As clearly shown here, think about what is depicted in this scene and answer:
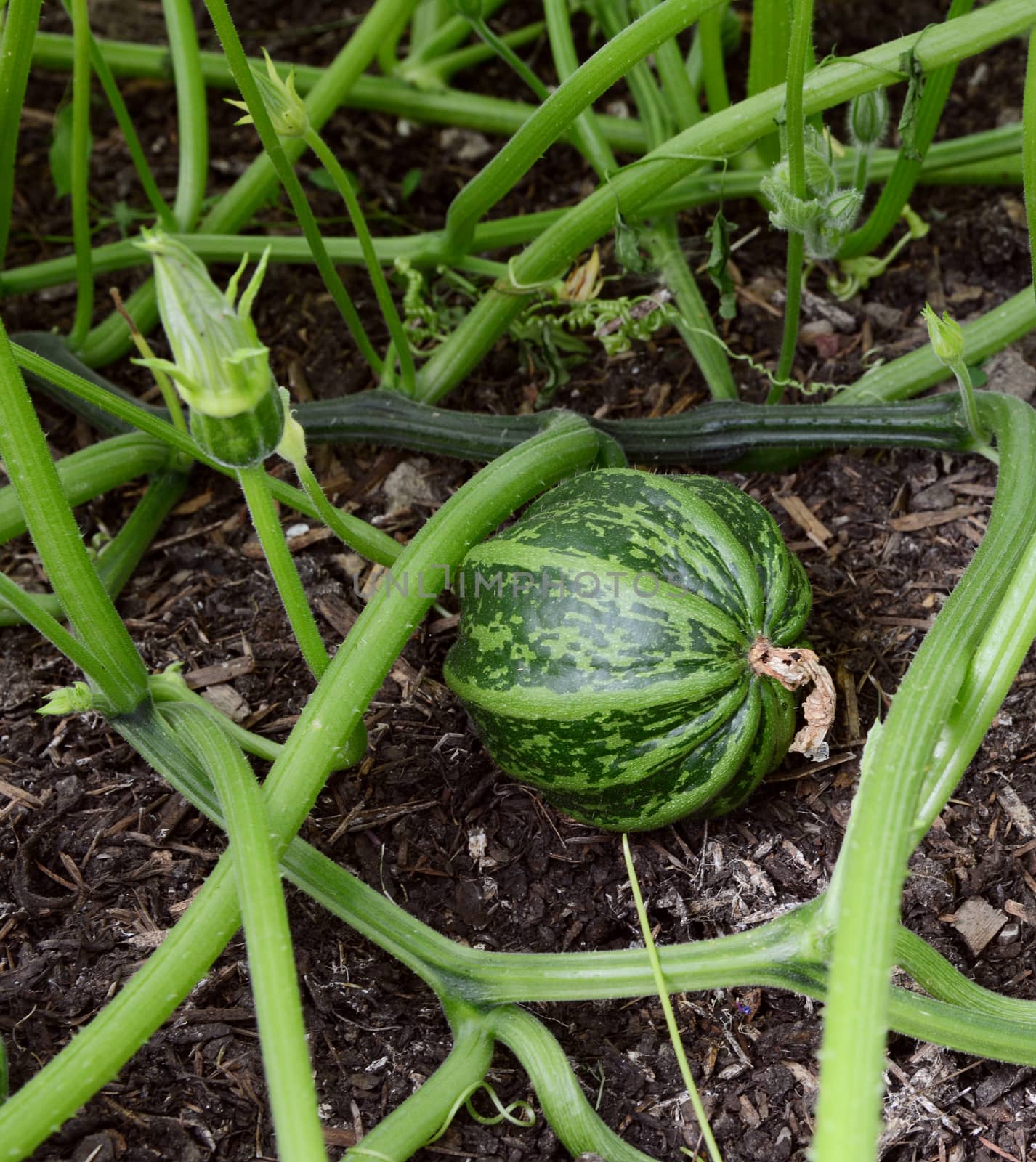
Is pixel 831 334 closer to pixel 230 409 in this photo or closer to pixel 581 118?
pixel 581 118

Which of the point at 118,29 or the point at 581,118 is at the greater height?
the point at 118,29

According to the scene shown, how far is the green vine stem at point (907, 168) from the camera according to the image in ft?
7.21

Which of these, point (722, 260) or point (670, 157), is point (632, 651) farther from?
point (670, 157)

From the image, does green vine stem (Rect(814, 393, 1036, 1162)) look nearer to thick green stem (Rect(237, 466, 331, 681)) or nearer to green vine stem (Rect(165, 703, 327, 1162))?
green vine stem (Rect(165, 703, 327, 1162))

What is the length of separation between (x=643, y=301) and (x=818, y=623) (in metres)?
0.83

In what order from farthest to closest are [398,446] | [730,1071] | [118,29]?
[118,29]
[398,446]
[730,1071]

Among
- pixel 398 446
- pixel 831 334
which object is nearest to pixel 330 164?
pixel 398 446

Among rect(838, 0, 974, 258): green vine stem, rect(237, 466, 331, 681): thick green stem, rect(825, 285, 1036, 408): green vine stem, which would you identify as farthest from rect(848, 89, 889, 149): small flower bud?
rect(237, 466, 331, 681): thick green stem

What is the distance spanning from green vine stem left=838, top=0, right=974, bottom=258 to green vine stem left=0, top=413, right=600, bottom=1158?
2.53 feet

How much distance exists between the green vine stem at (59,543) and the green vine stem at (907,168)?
5.14 ft

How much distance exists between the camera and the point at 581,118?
2.42m

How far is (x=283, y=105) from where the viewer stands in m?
1.88

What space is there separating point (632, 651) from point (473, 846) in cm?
47

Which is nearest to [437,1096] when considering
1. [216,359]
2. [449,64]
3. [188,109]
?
[216,359]
